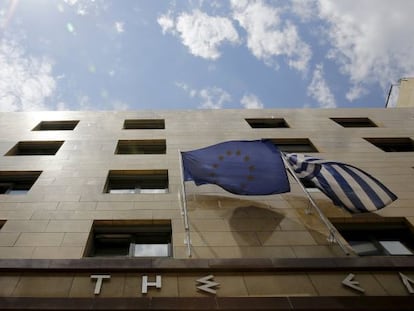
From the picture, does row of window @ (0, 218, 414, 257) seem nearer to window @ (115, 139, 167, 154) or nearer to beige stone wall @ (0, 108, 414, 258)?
beige stone wall @ (0, 108, 414, 258)

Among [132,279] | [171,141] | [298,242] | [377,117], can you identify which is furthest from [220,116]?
[132,279]

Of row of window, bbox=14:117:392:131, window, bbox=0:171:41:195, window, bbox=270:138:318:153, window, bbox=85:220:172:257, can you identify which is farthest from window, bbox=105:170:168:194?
window, bbox=270:138:318:153

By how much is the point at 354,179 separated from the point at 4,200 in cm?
1212

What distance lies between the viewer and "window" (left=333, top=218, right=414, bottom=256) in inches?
443

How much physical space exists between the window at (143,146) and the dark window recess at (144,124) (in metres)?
3.01

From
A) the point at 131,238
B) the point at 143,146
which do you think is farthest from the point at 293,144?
the point at 131,238

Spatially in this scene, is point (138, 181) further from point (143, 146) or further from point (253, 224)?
point (253, 224)

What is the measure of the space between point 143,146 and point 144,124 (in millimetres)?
3661

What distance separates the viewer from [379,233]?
38.1 ft

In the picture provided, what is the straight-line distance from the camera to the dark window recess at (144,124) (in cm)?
2064

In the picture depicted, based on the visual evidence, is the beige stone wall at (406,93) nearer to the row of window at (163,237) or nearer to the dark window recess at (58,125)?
the row of window at (163,237)

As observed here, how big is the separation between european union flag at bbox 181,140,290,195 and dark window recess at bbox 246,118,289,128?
8.76 metres

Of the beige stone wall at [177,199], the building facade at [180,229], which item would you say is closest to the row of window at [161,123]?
the building facade at [180,229]

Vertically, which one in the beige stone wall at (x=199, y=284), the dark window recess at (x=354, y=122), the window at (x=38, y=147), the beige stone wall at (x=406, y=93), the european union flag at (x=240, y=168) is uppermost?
the beige stone wall at (x=406, y=93)
